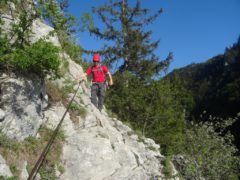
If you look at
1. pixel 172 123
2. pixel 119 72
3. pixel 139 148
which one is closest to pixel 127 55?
pixel 119 72

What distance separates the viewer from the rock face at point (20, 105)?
7.08 m

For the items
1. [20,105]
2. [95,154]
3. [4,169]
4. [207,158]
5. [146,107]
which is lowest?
[4,169]

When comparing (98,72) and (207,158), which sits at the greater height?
(98,72)

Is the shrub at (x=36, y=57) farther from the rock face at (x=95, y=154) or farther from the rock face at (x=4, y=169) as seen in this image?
the rock face at (x=4, y=169)

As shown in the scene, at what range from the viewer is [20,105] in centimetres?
743

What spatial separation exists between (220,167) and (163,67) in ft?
61.7

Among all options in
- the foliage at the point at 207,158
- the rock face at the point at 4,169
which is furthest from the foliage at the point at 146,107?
the rock face at the point at 4,169

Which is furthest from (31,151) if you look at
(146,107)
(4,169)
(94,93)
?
(146,107)

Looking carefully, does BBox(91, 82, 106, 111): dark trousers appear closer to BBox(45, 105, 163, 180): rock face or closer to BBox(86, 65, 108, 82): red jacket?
BBox(86, 65, 108, 82): red jacket

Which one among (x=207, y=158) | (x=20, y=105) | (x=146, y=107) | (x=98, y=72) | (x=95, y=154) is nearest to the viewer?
(x=20, y=105)

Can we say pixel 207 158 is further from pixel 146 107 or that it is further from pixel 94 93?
pixel 146 107

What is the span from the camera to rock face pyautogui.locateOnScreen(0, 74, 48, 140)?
7.08 metres

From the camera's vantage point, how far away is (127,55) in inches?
1094

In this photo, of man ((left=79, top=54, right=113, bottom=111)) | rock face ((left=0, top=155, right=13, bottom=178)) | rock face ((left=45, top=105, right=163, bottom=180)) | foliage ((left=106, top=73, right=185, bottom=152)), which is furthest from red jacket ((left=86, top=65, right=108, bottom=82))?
foliage ((left=106, top=73, right=185, bottom=152))
